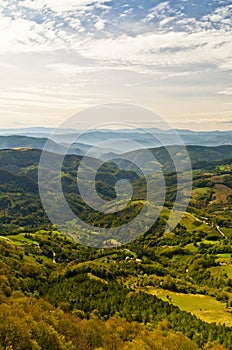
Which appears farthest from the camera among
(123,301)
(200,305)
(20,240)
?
(20,240)

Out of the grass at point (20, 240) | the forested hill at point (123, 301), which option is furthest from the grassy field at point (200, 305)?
the grass at point (20, 240)

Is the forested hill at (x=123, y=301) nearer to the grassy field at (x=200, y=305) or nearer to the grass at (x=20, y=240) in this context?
the grassy field at (x=200, y=305)

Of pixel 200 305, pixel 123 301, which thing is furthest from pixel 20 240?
pixel 200 305

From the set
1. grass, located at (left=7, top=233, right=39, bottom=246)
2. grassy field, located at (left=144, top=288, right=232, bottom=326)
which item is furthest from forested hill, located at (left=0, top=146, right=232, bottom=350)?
grass, located at (left=7, top=233, right=39, bottom=246)

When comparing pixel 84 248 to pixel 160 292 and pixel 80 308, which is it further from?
pixel 80 308

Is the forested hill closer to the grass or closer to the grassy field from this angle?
the grassy field

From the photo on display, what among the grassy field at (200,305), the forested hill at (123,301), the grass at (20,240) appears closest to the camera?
the forested hill at (123,301)

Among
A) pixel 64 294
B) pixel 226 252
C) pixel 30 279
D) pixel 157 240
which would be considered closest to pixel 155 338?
pixel 64 294

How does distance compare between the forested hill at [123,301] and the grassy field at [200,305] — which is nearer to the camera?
the forested hill at [123,301]

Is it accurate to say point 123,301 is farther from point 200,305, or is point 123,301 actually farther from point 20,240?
point 20,240
